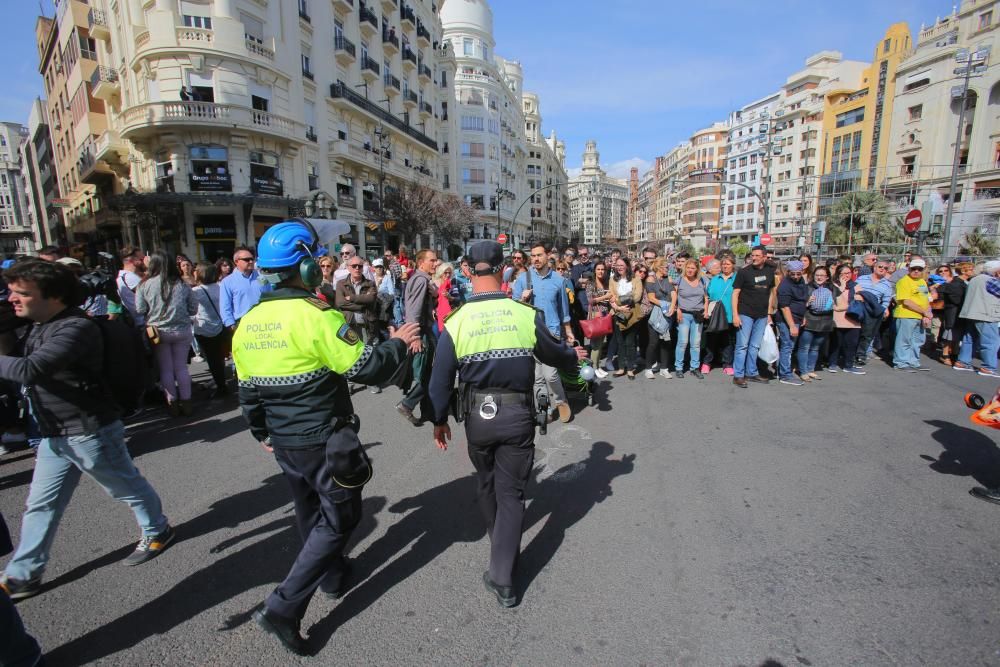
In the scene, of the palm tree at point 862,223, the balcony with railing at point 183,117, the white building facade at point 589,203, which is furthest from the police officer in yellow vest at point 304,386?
the white building facade at point 589,203

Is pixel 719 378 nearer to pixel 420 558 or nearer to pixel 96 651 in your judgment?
pixel 420 558

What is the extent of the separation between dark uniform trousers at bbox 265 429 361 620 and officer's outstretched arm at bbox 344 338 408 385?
29 cm

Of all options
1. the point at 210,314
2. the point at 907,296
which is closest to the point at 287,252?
the point at 210,314

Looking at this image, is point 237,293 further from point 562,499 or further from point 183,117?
point 183,117

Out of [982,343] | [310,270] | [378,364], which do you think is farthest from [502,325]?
[982,343]

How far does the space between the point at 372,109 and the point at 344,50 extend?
368 centimetres

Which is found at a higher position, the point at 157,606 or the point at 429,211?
the point at 429,211

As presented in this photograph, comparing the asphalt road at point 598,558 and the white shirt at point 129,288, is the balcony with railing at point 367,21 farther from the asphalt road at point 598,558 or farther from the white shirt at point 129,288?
the asphalt road at point 598,558

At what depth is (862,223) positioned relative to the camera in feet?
123

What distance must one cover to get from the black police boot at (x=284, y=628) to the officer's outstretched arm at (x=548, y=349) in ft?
6.01

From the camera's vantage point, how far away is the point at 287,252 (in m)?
2.34

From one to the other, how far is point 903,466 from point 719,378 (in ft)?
10.6

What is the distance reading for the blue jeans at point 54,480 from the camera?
8.86 feet

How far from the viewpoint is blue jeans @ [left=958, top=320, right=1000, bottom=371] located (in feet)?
25.3
